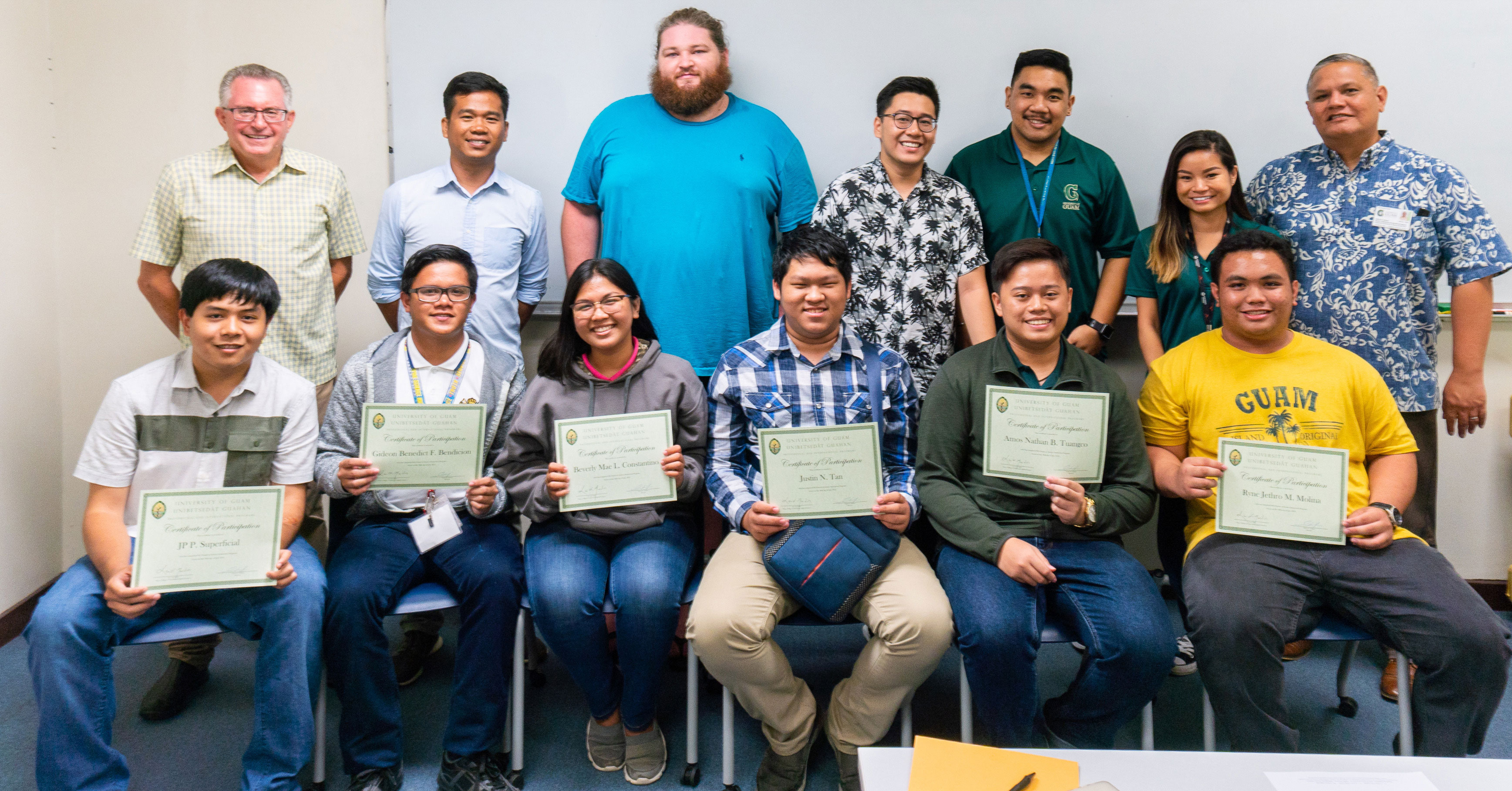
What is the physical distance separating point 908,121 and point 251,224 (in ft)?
7.20

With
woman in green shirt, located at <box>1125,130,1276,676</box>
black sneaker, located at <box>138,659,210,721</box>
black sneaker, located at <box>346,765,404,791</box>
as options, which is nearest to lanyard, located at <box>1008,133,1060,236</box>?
woman in green shirt, located at <box>1125,130,1276,676</box>

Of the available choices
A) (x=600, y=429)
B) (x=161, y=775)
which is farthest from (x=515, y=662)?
(x=161, y=775)

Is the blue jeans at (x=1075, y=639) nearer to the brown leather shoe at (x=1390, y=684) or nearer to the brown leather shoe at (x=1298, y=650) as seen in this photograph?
the brown leather shoe at (x=1298, y=650)

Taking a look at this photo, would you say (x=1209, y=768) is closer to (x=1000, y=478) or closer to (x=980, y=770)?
(x=980, y=770)

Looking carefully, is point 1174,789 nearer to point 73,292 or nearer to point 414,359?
point 414,359

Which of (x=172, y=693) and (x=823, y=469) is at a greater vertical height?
(x=823, y=469)

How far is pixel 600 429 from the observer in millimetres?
2266

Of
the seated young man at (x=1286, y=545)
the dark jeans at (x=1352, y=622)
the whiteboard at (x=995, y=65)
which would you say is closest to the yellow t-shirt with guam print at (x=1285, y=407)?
the seated young man at (x=1286, y=545)

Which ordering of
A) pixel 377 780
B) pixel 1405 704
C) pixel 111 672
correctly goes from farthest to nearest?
pixel 377 780 < pixel 1405 704 < pixel 111 672

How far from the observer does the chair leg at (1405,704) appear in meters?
2.09

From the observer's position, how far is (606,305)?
2.40 m

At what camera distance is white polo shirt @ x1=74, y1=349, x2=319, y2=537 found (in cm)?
212

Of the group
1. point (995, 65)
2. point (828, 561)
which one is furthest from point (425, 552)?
point (995, 65)

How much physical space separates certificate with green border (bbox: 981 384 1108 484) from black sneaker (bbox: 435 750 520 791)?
1.54 metres
